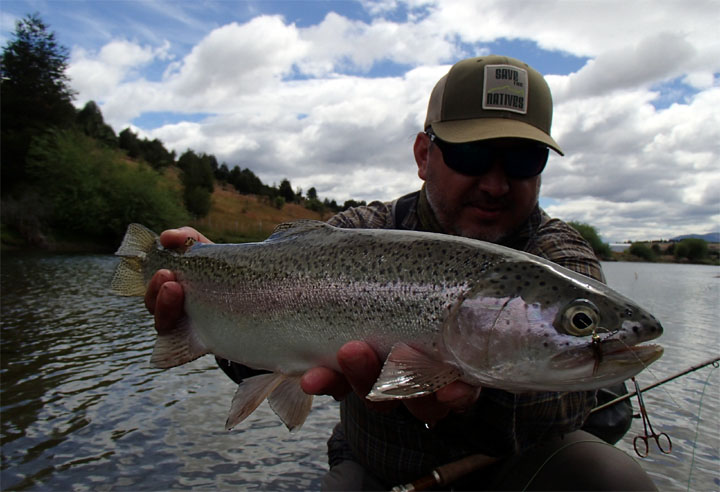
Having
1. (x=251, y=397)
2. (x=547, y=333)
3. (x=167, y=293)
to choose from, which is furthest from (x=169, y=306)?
(x=547, y=333)

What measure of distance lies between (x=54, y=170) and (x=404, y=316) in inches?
2115

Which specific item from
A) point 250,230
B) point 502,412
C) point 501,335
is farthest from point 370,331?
point 250,230

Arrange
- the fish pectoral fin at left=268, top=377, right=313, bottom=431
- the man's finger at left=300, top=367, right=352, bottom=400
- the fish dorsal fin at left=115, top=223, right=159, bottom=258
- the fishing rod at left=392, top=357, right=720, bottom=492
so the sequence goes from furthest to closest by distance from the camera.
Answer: the fish dorsal fin at left=115, top=223, right=159, bottom=258, the fishing rod at left=392, top=357, right=720, bottom=492, the fish pectoral fin at left=268, top=377, right=313, bottom=431, the man's finger at left=300, top=367, right=352, bottom=400

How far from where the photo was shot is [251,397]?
2.46 m

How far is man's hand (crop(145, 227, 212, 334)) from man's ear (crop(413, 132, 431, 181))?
1763mm

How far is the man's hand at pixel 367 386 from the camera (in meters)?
1.93

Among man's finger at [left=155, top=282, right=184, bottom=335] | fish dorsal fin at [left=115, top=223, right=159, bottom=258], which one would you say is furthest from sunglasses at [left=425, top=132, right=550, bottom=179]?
fish dorsal fin at [left=115, top=223, right=159, bottom=258]

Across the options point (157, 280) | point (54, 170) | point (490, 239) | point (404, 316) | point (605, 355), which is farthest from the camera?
point (54, 170)

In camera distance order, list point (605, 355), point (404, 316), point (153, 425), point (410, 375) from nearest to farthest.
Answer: point (605, 355) < point (410, 375) < point (404, 316) < point (153, 425)

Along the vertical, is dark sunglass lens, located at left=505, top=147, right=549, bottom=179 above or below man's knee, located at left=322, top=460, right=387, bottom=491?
above

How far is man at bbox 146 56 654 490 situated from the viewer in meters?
2.74

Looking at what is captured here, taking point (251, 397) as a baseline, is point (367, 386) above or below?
above

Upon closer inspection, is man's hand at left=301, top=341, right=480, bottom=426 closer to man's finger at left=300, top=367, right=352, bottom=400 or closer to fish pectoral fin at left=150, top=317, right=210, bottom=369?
man's finger at left=300, top=367, right=352, bottom=400

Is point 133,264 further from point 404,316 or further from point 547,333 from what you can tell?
point 547,333
